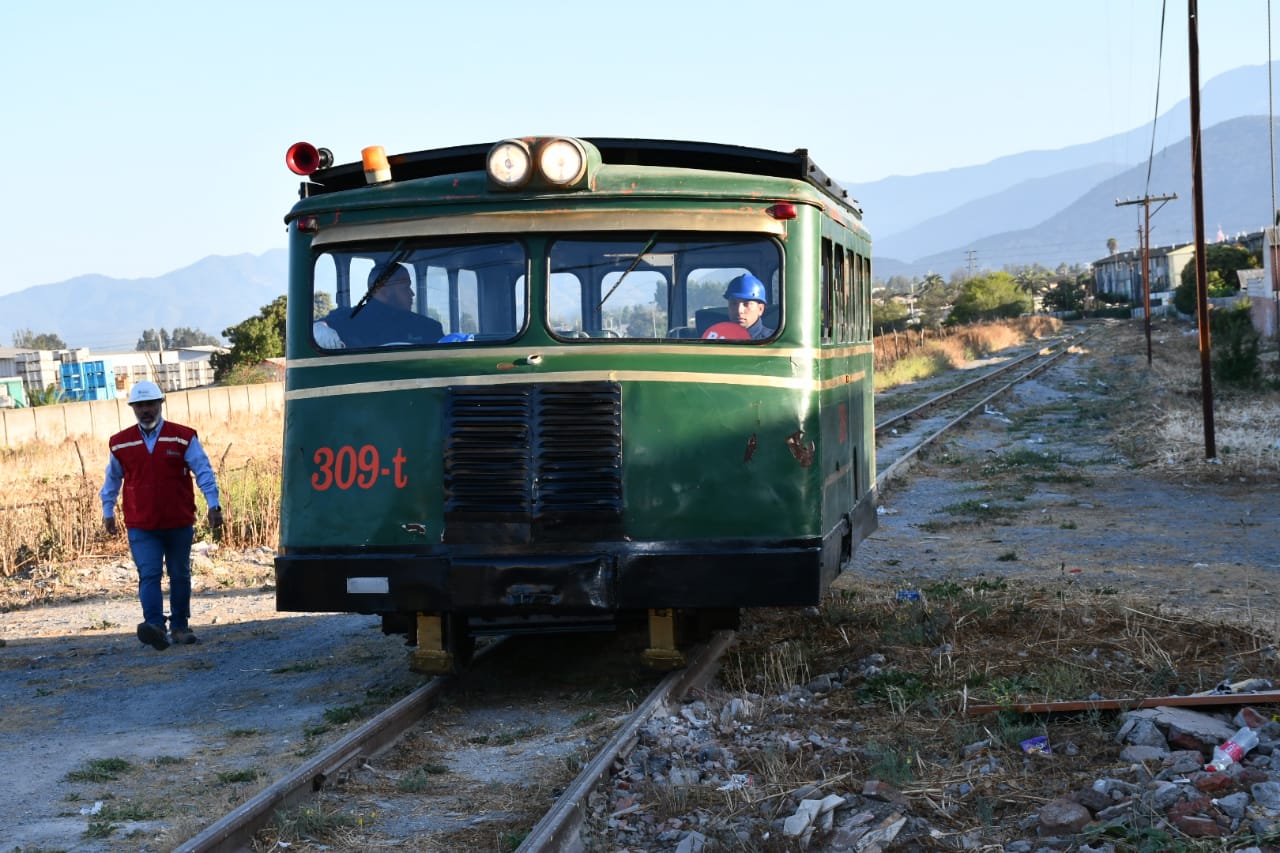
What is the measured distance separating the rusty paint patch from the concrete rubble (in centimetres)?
142

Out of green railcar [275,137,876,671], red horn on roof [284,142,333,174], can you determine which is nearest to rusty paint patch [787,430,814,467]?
green railcar [275,137,876,671]

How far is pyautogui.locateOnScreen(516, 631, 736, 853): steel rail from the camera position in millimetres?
4867

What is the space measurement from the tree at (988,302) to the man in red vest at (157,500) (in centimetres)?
10573

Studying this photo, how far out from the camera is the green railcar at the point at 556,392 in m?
7.05

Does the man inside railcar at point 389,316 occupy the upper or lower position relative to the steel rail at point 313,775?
upper

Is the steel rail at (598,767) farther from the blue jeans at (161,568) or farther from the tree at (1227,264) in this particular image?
the tree at (1227,264)

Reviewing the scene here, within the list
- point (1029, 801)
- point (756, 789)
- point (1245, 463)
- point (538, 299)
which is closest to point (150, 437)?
point (538, 299)

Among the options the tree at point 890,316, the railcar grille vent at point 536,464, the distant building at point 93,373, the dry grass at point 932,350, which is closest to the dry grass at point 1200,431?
the dry grass at point 932,350

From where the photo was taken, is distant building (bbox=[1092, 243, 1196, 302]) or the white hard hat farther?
distant building (bbox=[1092, 243, 1196, 302])

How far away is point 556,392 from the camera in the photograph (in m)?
7.09

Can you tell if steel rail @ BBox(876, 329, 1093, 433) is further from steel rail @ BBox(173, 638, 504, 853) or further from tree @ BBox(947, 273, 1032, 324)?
tree @ BBox(947, 273, 1032, 324)

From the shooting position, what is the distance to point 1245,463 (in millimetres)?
17766

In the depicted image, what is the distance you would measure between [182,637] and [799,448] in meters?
4.72

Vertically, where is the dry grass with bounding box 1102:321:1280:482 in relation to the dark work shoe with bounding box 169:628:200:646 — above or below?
above
